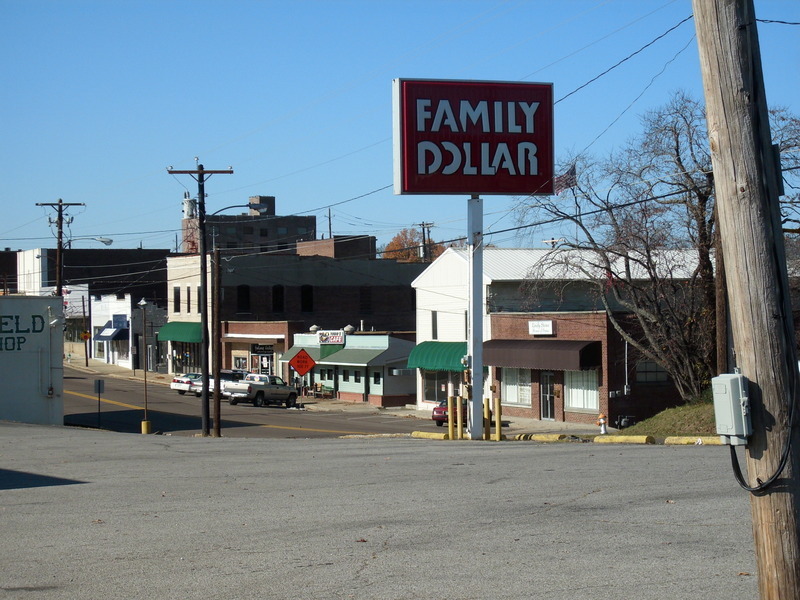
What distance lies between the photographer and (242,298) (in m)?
69.4

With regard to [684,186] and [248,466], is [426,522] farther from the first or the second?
[684,186]

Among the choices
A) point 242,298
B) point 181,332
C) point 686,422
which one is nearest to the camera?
point 686,422

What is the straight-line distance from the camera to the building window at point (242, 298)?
227ft

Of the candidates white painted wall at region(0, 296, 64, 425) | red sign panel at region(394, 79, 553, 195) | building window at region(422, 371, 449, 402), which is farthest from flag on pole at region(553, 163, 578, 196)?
building window at region(422, 371, 449, 402)

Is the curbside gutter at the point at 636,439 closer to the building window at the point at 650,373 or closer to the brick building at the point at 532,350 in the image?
the brick building at the point at 532,350

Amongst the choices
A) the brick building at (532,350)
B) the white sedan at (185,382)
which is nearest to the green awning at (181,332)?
the white sedan at (185,382)

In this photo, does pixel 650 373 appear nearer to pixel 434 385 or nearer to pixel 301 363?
pixel 434 385

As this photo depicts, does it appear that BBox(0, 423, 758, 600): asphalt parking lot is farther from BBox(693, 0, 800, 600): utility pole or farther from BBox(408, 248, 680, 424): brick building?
BBox(408, 248, 680, 424): brick building

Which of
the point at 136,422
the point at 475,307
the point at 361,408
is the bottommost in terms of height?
the point at 361,408

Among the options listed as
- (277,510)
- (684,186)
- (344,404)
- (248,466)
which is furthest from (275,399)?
(277,510)

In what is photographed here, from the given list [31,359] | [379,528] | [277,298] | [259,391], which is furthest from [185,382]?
[379,528]

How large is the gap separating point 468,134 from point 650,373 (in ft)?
69.1

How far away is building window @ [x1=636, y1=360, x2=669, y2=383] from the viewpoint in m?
39.8

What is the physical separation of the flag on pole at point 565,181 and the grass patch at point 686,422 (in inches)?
284
